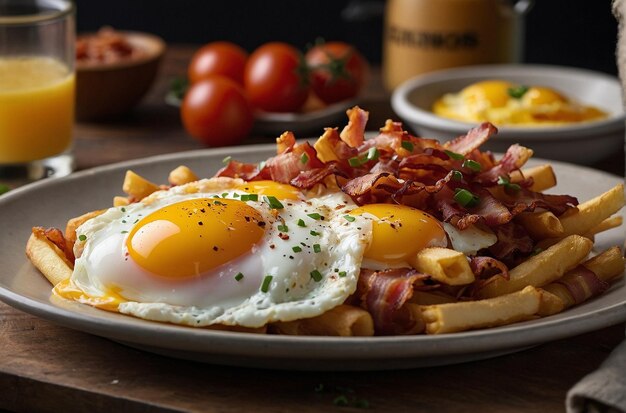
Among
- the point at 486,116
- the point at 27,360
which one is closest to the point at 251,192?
the point at 27,360

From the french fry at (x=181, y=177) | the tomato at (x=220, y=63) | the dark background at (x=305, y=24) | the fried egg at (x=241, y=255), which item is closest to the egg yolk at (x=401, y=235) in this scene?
the fried egg at (x=241, y=255)

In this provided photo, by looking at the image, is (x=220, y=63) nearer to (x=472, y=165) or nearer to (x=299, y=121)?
(x=299, y=121)

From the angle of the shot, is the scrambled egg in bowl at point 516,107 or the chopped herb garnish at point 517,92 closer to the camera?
the scrambled egg in bowl at point 516,107

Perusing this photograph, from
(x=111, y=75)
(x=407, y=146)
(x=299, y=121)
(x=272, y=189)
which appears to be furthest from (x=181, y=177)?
(x=111, y=75)

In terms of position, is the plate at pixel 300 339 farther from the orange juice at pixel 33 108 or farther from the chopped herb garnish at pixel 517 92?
the chopped herb garnish at pixel 517 92

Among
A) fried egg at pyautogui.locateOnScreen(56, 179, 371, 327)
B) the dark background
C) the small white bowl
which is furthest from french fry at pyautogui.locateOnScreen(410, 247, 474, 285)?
the dark background

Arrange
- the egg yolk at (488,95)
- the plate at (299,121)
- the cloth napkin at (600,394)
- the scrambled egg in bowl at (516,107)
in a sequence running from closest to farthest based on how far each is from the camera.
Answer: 1. the cloth napkin at (600,394)
2. the scrambled egg in bowl at (516,107)
3. the egg yolk at (488,95)
4. the plate at (299,121)

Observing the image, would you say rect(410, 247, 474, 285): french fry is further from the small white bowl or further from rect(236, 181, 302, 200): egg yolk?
the small white bowl
